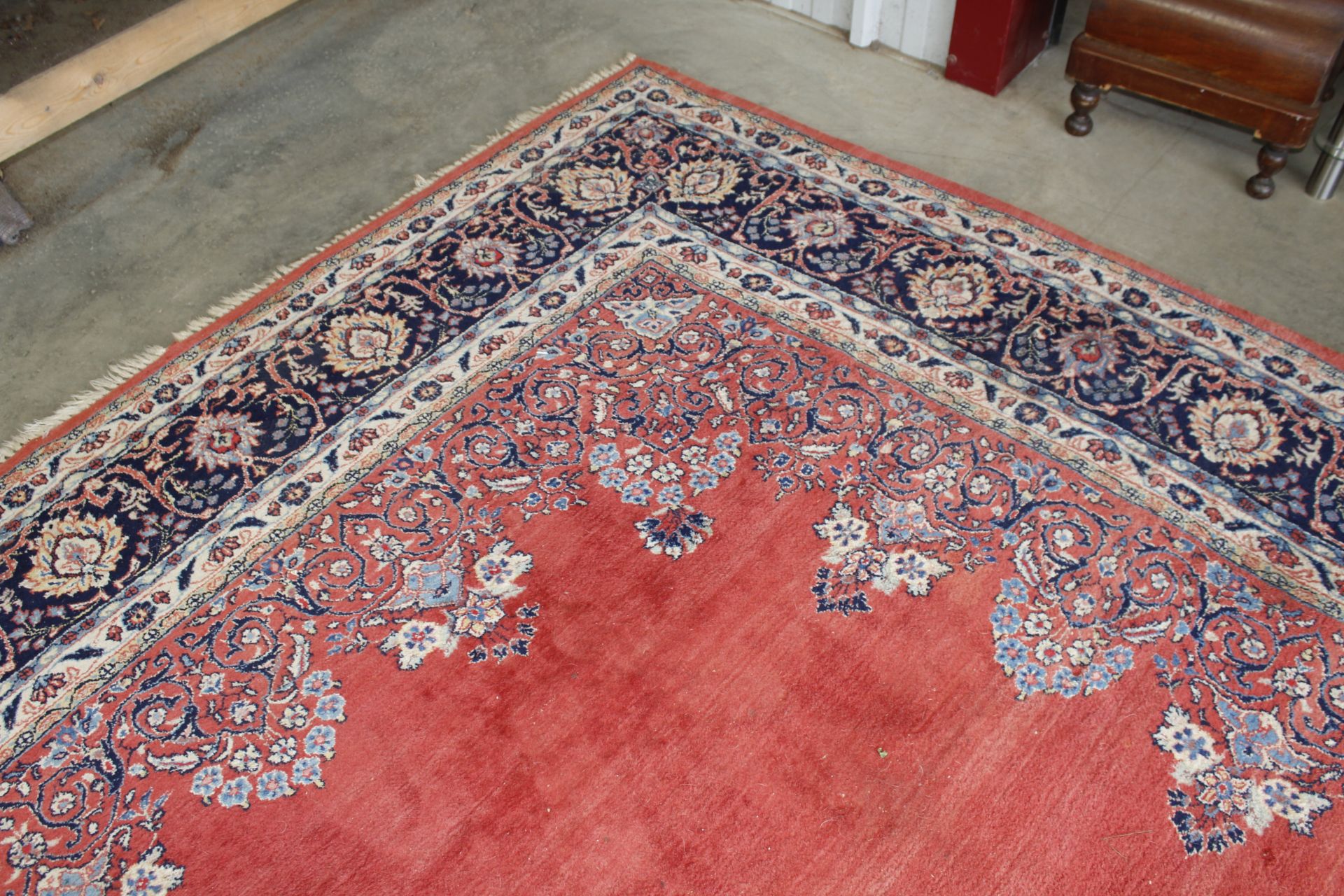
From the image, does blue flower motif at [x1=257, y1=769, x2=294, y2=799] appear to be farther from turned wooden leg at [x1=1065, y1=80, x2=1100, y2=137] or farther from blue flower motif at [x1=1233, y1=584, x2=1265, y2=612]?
turned wooden leg at [x1=1065, y1=80, x2=1100, y2=137]

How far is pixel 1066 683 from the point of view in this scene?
6.18ft

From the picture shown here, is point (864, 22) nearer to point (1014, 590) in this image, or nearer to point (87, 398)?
point (1014, 590)

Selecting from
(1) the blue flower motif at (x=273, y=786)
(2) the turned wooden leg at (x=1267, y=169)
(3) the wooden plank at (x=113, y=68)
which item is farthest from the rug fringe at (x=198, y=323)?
(2) the turned wooden leg at (x=1267, y=169)

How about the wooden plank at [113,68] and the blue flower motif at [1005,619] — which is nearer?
the blue flower motif at [1005,619]

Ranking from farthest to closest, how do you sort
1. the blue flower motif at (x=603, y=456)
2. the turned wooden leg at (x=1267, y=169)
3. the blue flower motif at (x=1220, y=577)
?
1. the turned wooden leg at (x=1267, y=169)
2. the blue flower motif at (x=603, y=456)
3. the blue flower motif at (x=1220, y=577)

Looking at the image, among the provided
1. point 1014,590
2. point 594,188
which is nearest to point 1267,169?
point 1014,590

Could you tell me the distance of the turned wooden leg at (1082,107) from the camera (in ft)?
9.39

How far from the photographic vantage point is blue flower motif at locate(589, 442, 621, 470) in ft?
7.47

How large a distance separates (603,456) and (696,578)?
1.25ft

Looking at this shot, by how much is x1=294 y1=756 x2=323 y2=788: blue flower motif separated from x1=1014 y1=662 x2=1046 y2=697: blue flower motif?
1.26 meters

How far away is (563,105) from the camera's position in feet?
10.5

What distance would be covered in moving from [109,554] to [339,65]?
1.95 m

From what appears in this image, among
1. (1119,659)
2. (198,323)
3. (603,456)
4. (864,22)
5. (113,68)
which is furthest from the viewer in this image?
(864,22)

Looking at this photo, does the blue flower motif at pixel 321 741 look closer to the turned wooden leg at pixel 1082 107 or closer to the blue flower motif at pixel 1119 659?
the blue flower motif at pixel 1119 659
